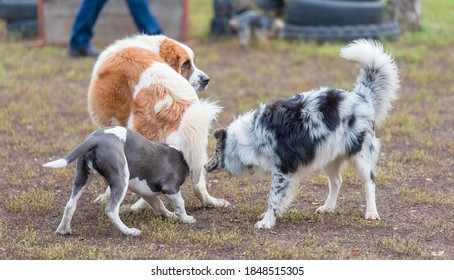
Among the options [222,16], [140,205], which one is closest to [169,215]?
[140,205]

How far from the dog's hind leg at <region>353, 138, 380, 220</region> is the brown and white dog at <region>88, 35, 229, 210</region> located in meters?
1.09

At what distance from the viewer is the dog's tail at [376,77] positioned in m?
5.77

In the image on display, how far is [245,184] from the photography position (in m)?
6.83

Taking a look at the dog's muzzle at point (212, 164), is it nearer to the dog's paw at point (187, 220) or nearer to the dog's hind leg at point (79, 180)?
the dog's paw at point (187, 220)

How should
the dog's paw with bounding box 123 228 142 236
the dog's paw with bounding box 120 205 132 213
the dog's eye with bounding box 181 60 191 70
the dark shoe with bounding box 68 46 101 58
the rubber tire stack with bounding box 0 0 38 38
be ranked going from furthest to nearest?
the rubber tire stack with bounding box 0 0 38 38, the dark shoe with bounding box 68 46 101 58, the dog's eye with bounding box 181 60 191 70, the dog's paw with bounding box 120 205 132 213, the dog's paw with bounding box 123 228 142 236

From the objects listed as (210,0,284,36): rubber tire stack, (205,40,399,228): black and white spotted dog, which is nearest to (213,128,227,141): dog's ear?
(205,40,399,228): black and white spotted dog

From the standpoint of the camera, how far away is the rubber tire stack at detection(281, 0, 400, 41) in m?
12.2

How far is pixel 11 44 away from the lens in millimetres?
12555

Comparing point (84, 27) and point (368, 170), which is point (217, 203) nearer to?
point (368, 170)

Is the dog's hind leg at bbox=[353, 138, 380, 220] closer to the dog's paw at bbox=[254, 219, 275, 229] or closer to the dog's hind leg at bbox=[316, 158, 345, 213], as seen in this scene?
the dog's hind leg at bbox=[316, 158, 345, 213]

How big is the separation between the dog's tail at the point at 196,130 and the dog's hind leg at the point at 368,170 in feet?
3.57

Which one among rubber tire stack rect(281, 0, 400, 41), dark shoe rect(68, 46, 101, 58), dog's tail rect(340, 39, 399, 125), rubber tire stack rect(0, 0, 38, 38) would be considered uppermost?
dog's tail rect(340, 39, 399, 125)

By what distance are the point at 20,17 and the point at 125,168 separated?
869cm

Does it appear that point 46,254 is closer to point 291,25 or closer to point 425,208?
point 425,208
